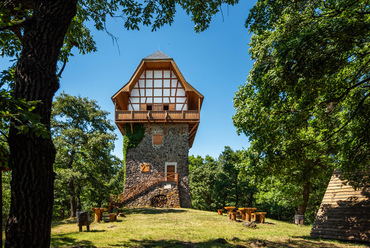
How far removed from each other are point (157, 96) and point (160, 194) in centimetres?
843

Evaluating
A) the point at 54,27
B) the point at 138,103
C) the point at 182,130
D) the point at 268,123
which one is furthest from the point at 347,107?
the point at 138,103

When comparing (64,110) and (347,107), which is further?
(64,110)

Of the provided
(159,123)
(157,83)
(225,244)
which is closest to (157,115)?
(159,123)

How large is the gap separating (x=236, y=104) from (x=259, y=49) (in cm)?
278

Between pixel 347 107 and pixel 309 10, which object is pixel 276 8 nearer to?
pixel 309 10

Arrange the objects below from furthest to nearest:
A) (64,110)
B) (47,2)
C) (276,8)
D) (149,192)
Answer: (149,192) → (64,110) → (276,8) → (47,2)

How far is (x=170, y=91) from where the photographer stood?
885 inches

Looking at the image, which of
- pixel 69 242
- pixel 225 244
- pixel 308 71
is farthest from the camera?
pixel 225 244

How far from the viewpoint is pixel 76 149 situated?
55.8ft

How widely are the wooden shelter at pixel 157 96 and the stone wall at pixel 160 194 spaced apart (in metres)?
5.31

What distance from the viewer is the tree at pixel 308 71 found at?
17.3 feet

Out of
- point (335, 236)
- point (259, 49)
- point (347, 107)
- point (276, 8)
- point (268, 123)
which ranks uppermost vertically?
point (276, 8)

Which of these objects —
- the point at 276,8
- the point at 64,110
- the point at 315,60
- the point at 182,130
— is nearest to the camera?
the point at 315,60

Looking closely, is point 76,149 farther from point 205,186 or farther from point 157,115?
point 205,186
